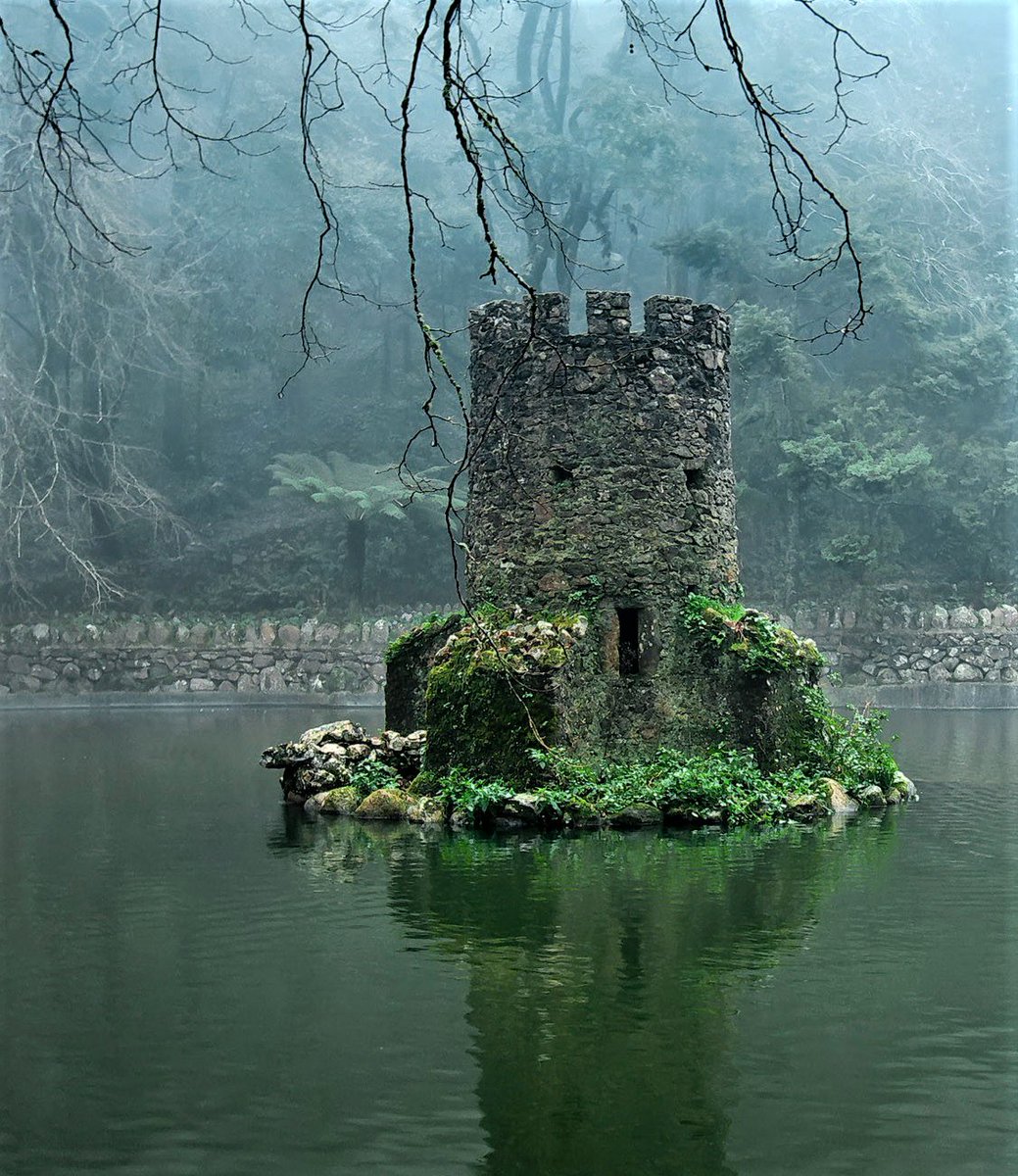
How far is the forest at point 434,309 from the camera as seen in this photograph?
1345 inches

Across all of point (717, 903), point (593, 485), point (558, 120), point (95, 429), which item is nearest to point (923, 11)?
point (558, 120)

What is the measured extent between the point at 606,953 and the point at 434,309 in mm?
34902

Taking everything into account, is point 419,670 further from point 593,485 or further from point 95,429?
point 95,429

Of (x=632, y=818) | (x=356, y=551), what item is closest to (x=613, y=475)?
(x=632, y=818)

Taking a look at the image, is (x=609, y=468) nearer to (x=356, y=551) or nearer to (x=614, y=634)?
(x=614, y=634)

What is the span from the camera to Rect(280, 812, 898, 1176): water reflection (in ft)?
16.8

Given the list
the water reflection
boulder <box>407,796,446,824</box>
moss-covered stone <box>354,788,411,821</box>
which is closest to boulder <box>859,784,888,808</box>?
the water reflection

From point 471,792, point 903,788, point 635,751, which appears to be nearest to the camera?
point 471,792

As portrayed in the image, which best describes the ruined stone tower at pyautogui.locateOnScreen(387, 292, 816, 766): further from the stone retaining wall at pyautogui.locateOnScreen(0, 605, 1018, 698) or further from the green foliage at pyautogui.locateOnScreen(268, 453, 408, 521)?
the green foliage at pyautogui.locateOnScreen(268, 453, 408, 521)

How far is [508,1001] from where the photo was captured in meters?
6.85

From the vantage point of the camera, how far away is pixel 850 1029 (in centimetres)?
637

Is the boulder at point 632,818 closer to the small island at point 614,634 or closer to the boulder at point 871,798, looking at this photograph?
the small island at point 614,634

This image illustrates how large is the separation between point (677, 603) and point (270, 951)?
7.30 meters

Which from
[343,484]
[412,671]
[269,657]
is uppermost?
[343,484]
